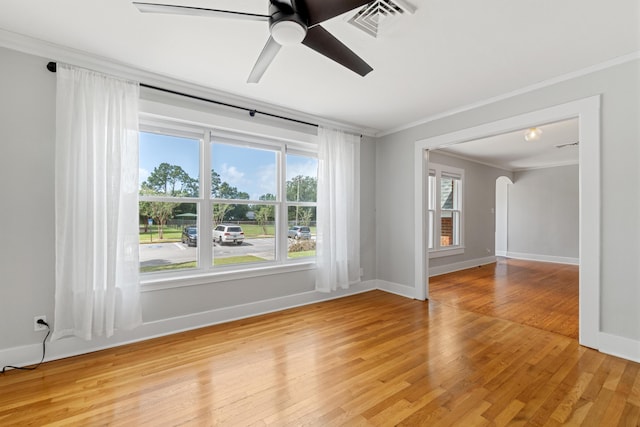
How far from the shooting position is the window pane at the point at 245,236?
3436 mm

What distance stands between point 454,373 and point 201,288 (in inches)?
99.4

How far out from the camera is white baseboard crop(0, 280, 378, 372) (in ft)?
7.50

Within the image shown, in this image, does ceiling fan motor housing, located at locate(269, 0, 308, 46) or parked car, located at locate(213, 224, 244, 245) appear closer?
ceiling fan motor housing, located at locate(269, 0, 308, 46)

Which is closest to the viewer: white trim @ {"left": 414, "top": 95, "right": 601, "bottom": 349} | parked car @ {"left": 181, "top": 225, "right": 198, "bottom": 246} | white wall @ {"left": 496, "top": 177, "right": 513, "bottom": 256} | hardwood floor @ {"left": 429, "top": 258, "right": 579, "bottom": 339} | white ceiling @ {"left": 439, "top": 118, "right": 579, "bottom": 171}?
white trim @ {"left": 414, "top": 95, "right": 601, "bottom": 349}

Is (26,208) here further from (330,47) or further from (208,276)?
(330,47)

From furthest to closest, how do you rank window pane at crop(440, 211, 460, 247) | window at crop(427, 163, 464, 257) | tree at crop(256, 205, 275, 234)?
window pane at crop(440, 211, 460, 247) < window at crop(427, 163, 464, 257) < tree at crop(256, 205, 275, 234)

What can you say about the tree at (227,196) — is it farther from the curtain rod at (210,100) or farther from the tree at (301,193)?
the curtain rod at (210,100)

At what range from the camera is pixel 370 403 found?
183 centimetres

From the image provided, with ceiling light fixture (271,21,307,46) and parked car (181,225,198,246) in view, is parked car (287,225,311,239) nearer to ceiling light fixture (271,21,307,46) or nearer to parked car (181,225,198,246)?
parked car (181,225,198,246)

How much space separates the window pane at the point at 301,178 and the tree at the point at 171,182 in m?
1.25

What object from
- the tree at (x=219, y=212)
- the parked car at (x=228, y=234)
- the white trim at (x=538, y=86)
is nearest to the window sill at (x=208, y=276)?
the parked car at (x=228, y=234)

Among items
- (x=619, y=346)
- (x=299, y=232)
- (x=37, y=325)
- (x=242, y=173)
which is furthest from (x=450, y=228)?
(x=37, y=325)

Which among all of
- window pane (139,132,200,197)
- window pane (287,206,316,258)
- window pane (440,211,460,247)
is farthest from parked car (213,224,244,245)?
window pane (440,211,460,247)

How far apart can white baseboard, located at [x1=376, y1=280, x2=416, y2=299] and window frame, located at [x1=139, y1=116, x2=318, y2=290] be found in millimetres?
1329
